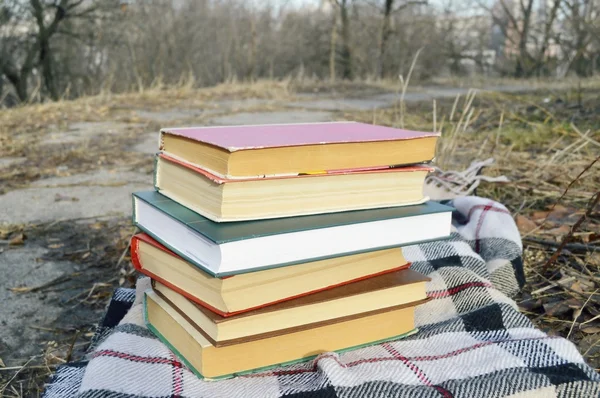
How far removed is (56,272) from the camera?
1.74m

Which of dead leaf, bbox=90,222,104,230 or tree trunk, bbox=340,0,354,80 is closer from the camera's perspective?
dead leaf, bbox=90,222,104,230

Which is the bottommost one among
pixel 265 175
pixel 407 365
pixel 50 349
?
pixel 50 349

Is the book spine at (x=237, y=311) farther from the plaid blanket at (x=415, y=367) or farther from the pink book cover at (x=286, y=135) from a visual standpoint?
the pink book cover at (x=286, y=135)

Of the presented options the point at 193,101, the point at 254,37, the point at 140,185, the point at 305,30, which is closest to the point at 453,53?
the point at 305,30

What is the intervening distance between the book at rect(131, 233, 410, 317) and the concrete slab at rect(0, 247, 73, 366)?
474 millimetres

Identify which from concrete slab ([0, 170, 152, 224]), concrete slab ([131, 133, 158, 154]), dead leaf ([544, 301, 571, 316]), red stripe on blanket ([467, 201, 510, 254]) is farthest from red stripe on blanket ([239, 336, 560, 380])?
concrete slab ([131, 133, 158, 154])

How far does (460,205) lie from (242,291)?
973 millimetres

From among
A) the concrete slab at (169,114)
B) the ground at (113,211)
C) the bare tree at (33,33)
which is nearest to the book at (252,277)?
the ground at (113,211)

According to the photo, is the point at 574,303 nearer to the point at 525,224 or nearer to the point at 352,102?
the point at 525,224

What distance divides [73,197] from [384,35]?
1243 centimetres

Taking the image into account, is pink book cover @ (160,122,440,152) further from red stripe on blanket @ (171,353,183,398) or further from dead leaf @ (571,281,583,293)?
dead leaf @ (571,281,583,293)

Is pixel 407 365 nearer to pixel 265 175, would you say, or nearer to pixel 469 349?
pixel 469 349

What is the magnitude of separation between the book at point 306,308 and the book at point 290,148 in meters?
0.19

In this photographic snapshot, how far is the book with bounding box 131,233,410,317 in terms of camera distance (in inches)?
33.2
